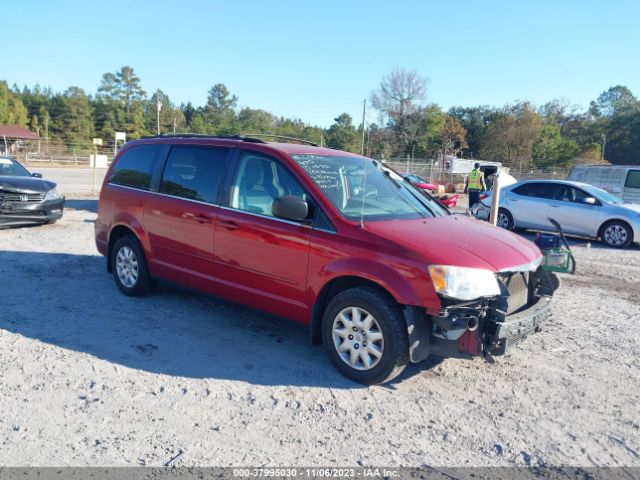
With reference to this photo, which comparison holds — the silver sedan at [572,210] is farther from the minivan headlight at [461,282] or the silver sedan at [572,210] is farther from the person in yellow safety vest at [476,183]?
the minivan headlight at [461,282]

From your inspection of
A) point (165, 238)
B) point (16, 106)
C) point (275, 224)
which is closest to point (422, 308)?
point (275, 224)

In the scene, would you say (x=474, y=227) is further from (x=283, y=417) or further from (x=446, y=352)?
(x=283, y=417)

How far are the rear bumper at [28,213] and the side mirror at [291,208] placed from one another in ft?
28.3

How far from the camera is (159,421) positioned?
347 cm

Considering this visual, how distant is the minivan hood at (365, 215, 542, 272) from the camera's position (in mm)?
3865

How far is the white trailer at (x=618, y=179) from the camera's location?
16.8m

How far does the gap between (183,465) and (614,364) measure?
387 centimetres

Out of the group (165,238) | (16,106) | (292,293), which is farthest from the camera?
(16,106)

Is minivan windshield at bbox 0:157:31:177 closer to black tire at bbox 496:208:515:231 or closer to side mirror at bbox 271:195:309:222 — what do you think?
side mirror at bbox 271:195:309:222

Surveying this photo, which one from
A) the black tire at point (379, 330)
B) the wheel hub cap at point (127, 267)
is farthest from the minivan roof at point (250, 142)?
the black tire at point (379, 330)

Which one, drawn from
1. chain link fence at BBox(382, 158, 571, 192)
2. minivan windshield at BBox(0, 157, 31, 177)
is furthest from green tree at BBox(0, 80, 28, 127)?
minivan windshield at BBox(0, 157, 31, 177)

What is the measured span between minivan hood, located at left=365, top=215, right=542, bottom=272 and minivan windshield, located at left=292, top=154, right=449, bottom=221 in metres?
0.23

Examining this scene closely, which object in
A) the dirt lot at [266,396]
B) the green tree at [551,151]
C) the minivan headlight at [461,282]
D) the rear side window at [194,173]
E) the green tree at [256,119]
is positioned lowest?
the dirt lot at [266,396]

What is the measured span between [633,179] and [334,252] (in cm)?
1634
